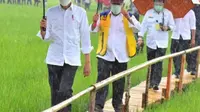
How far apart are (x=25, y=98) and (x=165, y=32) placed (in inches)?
101

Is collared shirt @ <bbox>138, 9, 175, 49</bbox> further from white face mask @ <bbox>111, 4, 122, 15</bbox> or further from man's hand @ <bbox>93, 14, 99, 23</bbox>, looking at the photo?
→ man's hand @ <bbox>93, 14, 99, 23</bbox>

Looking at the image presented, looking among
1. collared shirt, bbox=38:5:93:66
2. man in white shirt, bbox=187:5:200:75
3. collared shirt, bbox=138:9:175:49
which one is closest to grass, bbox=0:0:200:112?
collared shirt, bbox=138:9:175:49

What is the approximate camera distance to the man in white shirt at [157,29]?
7.75m

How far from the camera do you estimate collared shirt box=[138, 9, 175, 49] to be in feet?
25.6

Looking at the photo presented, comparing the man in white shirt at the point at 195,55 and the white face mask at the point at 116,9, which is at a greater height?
the white face mask at the point at 116,9

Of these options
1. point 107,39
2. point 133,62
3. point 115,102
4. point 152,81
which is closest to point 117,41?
point 107,39

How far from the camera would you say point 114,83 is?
6.14 m

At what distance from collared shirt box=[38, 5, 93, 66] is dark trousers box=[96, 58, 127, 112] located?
784 mm

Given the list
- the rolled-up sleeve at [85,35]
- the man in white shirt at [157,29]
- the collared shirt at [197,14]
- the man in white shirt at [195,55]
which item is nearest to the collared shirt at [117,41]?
the rolled-up sleeve at [85,35]

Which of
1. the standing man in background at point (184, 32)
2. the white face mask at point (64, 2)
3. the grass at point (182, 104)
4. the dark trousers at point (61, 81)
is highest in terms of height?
the white face mask at point (64, 2)

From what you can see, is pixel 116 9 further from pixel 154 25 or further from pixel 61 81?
pixel 154 25

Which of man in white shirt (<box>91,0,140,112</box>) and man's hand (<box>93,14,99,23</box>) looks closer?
man's hand (<box>93,14,99,23</box>)

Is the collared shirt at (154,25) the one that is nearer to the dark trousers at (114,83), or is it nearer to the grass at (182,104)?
the grass at (182,104)

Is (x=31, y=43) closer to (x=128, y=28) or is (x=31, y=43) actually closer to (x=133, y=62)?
(x=133, y=62)
